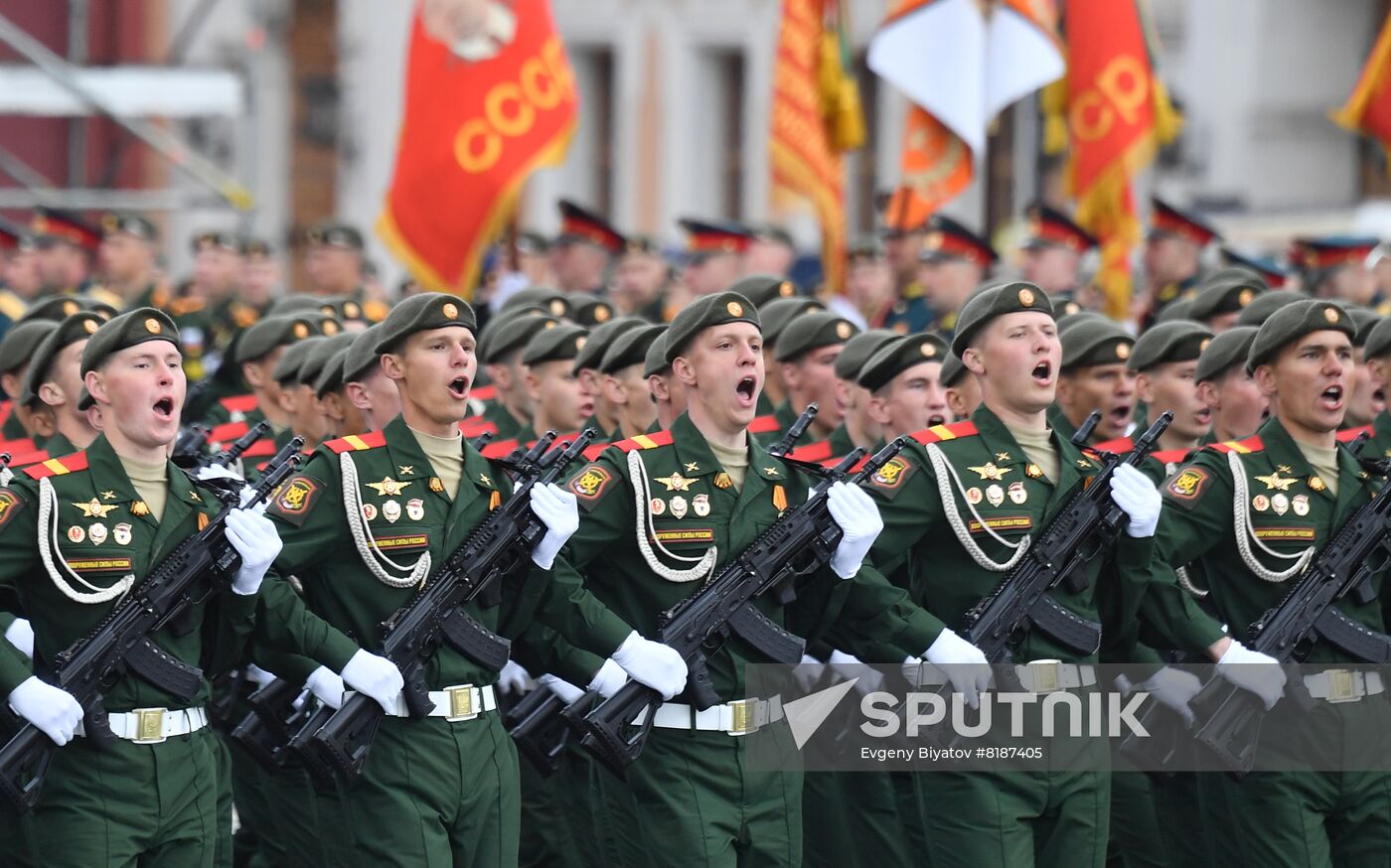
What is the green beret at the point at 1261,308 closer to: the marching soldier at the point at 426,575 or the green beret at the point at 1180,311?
the green beret at the point at 1180,311

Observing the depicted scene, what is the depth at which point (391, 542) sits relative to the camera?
6578 mm

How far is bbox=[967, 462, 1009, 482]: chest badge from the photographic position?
22.8 feet

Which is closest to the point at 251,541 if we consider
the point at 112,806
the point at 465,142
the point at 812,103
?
the point at 112,806

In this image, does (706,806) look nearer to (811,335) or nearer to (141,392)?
(141,392)

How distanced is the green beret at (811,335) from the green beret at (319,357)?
1598 mm

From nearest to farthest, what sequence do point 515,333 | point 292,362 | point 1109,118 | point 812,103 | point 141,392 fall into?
point 141,392 → point 292,362 → point 515,333 → point 1109,118 → point 812,103

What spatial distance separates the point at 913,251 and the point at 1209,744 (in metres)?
7.27

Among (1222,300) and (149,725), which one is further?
(1222,300)

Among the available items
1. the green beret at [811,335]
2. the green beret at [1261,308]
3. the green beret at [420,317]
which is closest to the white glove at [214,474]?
the green beret at [420,317]

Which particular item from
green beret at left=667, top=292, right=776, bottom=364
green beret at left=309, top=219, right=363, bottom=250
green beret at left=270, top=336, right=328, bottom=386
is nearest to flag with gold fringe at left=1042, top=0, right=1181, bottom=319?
green beret at left=309, top=219, right=363, bottom=250

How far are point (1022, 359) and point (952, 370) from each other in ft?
2.85

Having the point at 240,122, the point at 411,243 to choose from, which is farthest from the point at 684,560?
the point at 240,122

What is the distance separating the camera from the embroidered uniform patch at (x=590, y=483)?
6.82 m

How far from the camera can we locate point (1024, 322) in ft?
23.1
